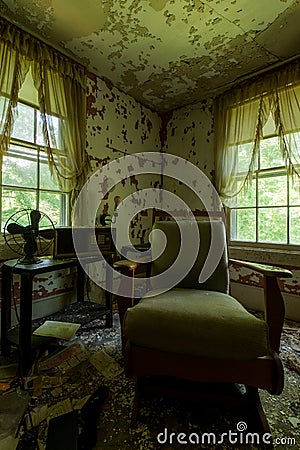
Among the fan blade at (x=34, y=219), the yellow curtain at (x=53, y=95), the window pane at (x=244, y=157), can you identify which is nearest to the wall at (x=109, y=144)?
the yellow curtain at (x=53, y=95)

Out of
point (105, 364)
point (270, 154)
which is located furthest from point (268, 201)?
point (105, 364)

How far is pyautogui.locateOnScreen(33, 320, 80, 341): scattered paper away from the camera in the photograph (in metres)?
1.66

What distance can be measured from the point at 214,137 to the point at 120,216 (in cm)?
140

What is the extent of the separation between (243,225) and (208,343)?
195 cm

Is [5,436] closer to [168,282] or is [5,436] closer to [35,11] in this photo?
[168,282]

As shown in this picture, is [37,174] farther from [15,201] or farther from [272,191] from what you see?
[272,191]

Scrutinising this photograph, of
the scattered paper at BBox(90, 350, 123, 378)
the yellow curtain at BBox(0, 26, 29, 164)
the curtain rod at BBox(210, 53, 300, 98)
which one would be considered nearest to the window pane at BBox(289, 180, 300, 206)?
the curtain rod at BBox(210, 53, 300, 98)

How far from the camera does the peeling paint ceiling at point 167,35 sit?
1763 mm

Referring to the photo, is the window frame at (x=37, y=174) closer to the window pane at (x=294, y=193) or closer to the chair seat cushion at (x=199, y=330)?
the chair seat cushion at (x=199, y=330)

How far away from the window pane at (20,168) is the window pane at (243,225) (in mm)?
2037

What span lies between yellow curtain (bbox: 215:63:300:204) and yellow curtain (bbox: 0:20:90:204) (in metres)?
1.47

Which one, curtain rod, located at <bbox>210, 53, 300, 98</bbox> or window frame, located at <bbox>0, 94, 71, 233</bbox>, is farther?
curtain rod, located at <bbox>210, 53, 300, 98</bbox>

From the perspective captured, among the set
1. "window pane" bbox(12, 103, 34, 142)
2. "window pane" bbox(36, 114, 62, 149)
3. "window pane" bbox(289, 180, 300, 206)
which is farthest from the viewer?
"window pane" bbox(289, 180, 300, 206)

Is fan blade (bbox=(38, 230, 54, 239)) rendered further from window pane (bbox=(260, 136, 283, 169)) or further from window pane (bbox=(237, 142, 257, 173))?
window pane (bbox=(260, 136, 283, 169))
